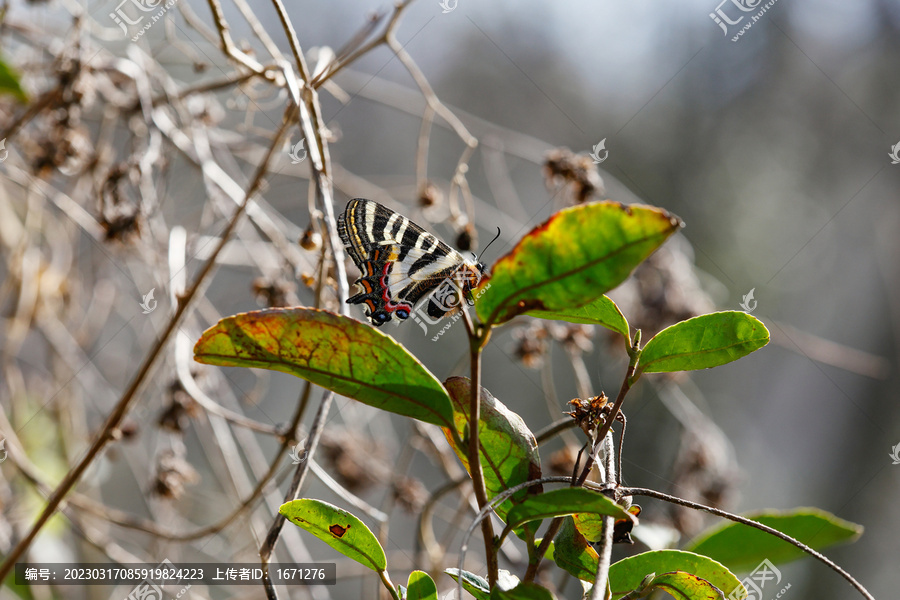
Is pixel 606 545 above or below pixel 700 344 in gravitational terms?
below

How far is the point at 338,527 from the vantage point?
0.56 m

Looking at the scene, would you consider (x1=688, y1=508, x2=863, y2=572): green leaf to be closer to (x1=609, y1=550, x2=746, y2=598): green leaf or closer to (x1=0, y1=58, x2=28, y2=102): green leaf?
(x1=609, y1=550, x2=746, y2=598): green leaf

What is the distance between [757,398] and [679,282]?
290cm

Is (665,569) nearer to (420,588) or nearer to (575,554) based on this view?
(575,554)

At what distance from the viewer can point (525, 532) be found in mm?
528

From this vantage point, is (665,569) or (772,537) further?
(772,537)

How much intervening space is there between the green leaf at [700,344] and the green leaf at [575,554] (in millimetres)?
154

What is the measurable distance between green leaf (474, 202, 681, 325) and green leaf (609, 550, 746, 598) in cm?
27

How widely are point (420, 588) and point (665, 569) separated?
0.21 meters

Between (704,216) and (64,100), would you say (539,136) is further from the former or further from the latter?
(64,100)

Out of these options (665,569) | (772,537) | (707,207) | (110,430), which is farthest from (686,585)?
(707,207)

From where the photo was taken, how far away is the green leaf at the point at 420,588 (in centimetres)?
55

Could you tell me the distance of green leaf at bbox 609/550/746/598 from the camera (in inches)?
21.7

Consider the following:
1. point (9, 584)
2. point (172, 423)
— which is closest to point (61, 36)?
point (172, 423)
